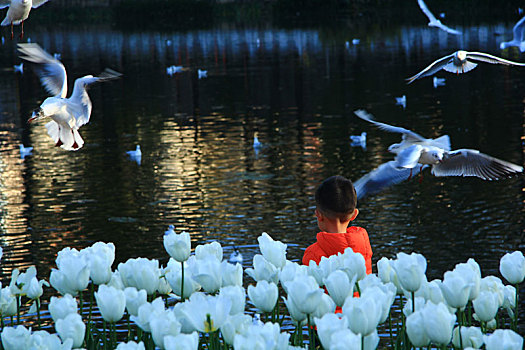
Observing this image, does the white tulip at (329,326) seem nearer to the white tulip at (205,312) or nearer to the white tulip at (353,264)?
the white tulip at (205,312)

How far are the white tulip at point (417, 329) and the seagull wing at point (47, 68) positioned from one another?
15.2 feet

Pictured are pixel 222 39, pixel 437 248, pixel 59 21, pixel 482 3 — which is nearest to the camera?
pixel 437 248

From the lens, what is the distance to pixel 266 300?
112 inches

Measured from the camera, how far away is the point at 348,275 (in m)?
3.03

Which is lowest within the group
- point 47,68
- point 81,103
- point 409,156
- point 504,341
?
point 504,341

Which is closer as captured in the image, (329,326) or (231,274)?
(329,326)

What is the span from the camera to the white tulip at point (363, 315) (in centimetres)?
255

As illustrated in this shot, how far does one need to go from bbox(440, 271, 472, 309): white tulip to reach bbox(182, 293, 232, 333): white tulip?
0.75 m

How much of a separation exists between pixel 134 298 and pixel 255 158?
37.8 ft

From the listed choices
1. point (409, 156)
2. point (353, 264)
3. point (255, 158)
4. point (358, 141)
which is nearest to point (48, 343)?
point (353, 264)

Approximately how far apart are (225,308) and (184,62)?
29653 mm

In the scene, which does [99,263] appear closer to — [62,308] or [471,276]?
[62,308]

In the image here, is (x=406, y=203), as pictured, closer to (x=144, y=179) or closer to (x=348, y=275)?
(x=144, y=179)

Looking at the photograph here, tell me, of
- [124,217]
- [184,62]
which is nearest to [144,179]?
[124,217]
